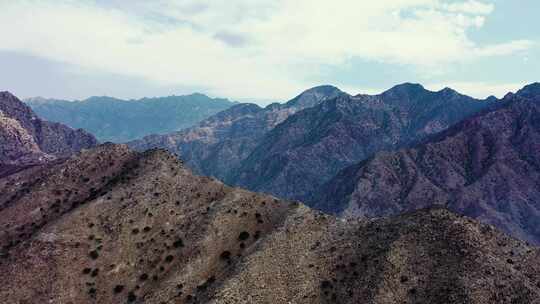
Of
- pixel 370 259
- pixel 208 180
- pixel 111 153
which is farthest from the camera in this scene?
pixel 111 153

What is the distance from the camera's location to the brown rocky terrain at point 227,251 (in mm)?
72875

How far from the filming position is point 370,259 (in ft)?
257

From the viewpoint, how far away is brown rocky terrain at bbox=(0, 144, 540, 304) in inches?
2869

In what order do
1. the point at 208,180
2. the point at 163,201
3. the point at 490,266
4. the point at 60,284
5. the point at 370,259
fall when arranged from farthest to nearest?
the point at 208,180, the point at 163,201, the point at 60,284, the point at 370,259, the point at 490,266

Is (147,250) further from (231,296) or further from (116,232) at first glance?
(231,296)

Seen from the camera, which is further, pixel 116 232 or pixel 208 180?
pixel 208 180

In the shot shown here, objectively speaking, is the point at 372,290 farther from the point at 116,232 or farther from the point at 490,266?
the point at 116,232

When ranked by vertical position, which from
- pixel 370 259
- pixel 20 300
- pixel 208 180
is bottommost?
pixel 20 300

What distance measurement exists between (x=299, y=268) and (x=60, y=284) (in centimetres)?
3943

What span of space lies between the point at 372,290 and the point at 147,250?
133ft

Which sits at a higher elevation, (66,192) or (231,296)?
(66,192)

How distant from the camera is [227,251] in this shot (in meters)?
87.8

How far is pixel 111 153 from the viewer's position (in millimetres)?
124312

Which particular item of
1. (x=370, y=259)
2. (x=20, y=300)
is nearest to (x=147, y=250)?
(x=20, y=300)
